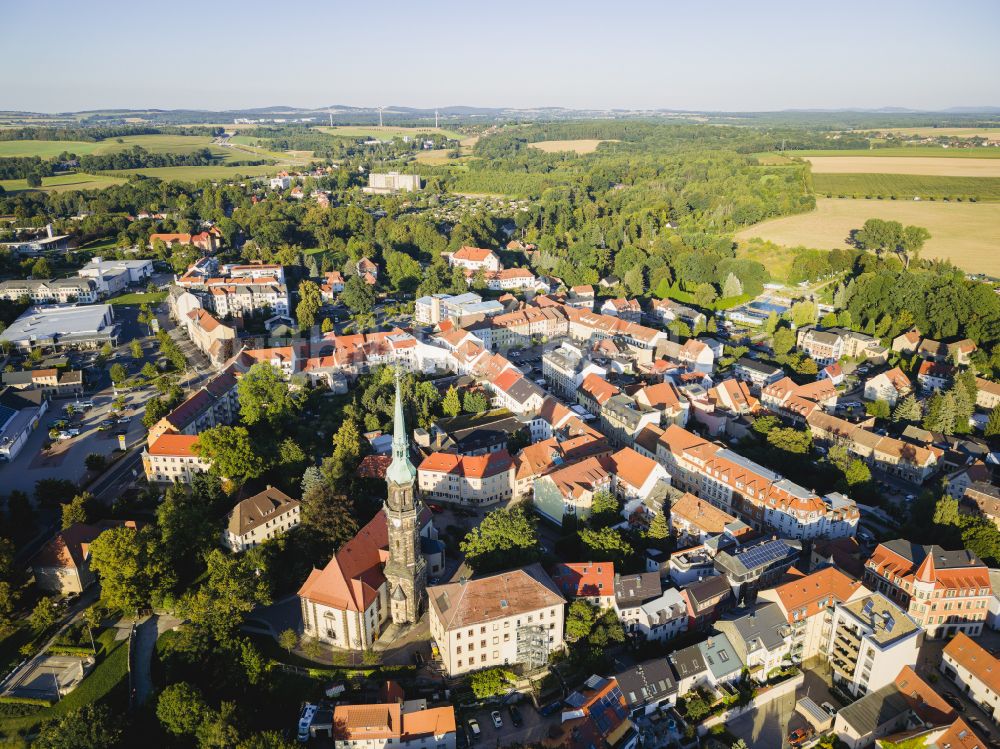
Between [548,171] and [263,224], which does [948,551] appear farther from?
[548,171]

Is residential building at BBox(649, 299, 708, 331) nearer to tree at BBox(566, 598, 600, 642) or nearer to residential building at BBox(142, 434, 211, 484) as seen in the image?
tree at BBox(566, 598, 600, 642)

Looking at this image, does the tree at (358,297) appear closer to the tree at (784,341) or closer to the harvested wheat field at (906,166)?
the tree at (784,341)

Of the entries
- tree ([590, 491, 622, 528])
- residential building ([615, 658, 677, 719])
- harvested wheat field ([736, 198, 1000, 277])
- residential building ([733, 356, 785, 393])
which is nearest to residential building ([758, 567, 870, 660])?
residential building ([615, 658, 677, 719])

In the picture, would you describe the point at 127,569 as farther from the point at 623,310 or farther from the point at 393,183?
the point at 393,183

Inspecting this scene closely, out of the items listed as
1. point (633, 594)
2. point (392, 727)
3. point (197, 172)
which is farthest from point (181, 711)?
point (197, 172)

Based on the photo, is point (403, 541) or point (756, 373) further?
point (756, 373)
